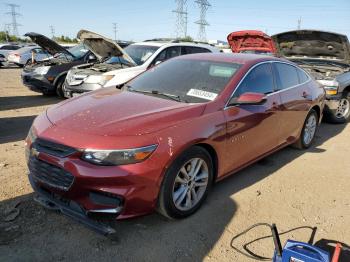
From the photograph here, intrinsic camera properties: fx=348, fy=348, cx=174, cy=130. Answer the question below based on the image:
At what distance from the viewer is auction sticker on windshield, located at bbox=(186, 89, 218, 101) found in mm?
3764

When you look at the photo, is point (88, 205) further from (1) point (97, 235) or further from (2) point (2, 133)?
(2) point (2, 133)

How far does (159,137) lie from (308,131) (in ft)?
12.2

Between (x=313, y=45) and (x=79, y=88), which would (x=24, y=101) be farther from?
(x=313, y=45)

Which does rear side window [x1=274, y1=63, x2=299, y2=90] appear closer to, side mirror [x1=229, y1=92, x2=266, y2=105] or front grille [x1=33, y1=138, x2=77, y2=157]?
side mirror [x1=229, y1=92, x2=266, y2=105]

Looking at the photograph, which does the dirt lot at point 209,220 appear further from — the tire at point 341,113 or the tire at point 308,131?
the tire at point 341,113

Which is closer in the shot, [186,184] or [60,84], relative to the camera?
[186,184]

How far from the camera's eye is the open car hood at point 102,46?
27.4 ft

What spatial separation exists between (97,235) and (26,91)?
31.7ft

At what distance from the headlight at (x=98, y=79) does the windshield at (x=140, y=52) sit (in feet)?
3.35

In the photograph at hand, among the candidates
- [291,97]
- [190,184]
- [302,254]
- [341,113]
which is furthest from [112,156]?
[341,113]

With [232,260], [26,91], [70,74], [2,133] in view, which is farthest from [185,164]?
[26,91]

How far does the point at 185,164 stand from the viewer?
3287 mm

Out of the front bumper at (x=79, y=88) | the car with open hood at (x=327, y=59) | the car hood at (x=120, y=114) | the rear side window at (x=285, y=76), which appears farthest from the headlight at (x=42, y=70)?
the rear side window at (x=285, y=76)

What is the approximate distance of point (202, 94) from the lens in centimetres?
383
